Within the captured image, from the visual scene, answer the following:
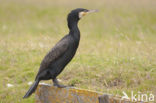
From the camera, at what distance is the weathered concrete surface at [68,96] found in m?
5.30

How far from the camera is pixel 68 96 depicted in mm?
6078

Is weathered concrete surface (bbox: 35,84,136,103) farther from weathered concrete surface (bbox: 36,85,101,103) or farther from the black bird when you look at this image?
the black bird

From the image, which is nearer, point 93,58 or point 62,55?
point 62,55

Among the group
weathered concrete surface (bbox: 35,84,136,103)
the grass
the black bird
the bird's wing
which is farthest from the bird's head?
the grass

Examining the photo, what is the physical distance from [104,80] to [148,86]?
0.86 m

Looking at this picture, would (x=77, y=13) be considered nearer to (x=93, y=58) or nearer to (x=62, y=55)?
(x=62, y=55)

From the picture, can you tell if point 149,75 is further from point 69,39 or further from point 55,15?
point 55,15

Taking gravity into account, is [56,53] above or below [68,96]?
above

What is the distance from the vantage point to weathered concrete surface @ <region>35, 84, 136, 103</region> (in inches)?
209

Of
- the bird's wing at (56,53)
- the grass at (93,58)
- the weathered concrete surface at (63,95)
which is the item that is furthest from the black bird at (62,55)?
the grass at (93,58)

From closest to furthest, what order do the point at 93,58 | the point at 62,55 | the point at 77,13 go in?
1. the point at 62,55
2. the point at 77,13
3. the point at 93,58

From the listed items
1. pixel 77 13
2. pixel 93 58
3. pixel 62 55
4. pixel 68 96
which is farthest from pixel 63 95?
pixel 93 58

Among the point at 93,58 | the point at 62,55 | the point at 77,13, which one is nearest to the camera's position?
the point at 62,55

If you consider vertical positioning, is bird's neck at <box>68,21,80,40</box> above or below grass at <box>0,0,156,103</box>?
above
